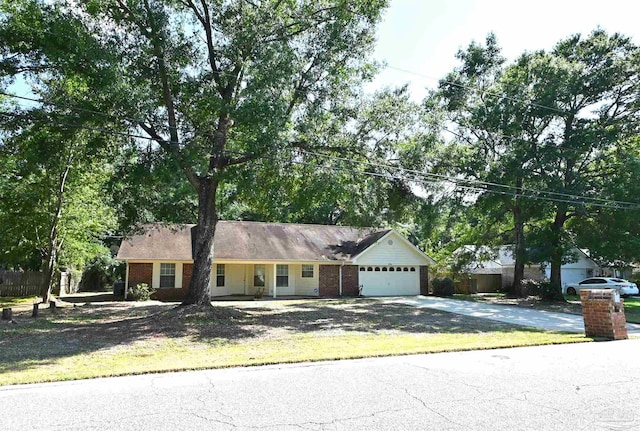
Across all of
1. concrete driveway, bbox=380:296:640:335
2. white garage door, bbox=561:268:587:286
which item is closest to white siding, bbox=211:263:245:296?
concrete driveway, bbox=380:296:640:335

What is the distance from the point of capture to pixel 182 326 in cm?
1372

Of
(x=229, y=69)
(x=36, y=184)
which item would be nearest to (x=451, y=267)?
(x=229, y=69)

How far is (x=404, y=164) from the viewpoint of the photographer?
17.2 m

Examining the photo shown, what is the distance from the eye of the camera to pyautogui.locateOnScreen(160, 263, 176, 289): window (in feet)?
80.7

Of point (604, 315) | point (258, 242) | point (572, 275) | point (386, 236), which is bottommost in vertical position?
point (604, 315)

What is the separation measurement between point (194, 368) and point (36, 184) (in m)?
17.7

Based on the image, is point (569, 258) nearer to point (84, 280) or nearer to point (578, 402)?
point (578, 402)

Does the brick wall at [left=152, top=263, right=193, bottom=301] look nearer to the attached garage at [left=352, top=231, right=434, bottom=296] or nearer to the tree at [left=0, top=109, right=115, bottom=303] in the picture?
the tree at [left=0, top=109, right=115, bottom=303]

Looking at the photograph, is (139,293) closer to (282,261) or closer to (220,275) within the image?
(220,275)

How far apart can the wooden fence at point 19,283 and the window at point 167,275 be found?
8819 millimetres

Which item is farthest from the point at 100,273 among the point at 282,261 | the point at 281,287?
the point at 282,261

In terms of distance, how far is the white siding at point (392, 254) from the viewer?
93.9 feet

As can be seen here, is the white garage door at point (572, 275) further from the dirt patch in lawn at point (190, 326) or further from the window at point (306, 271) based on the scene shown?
the dirt patch in lawn at point (190, 326)

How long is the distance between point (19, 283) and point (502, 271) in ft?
112
